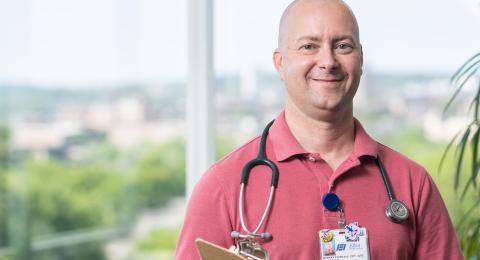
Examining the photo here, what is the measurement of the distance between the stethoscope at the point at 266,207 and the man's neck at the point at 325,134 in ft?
0.23

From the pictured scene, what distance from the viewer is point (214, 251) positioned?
142cm

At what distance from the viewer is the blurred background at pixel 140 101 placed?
9.83 ft

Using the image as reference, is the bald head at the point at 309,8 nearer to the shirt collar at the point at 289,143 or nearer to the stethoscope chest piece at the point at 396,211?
the shirt collar at the point at 289,143

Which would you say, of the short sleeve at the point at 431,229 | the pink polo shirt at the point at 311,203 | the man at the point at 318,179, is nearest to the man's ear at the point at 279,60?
the man at the point at 318,179

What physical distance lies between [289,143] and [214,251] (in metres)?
0.30

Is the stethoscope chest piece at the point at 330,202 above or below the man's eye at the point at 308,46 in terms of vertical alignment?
below

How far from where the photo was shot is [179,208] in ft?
10.9

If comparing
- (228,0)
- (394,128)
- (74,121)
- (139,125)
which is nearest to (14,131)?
(74,121)

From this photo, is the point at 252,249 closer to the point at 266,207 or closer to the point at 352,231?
the point at 266,207

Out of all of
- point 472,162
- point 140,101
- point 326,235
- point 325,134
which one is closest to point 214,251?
point 326,235

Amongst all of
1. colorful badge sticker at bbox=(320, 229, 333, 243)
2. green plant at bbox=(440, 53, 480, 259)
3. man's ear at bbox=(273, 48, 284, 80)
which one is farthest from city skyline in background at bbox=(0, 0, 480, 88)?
colorful badge sticker at bbox=(320, 229, 333, 243)

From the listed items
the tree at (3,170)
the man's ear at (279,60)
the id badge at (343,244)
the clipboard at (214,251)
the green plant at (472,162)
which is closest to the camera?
the clipboard at (214,251)

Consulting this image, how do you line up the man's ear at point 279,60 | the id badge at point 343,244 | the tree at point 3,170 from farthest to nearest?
1. the tree at point 3,170
2. the man's ear at point 279,60
3. the id badge at point 343,244

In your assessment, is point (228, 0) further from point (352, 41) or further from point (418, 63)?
point (352, 41)
